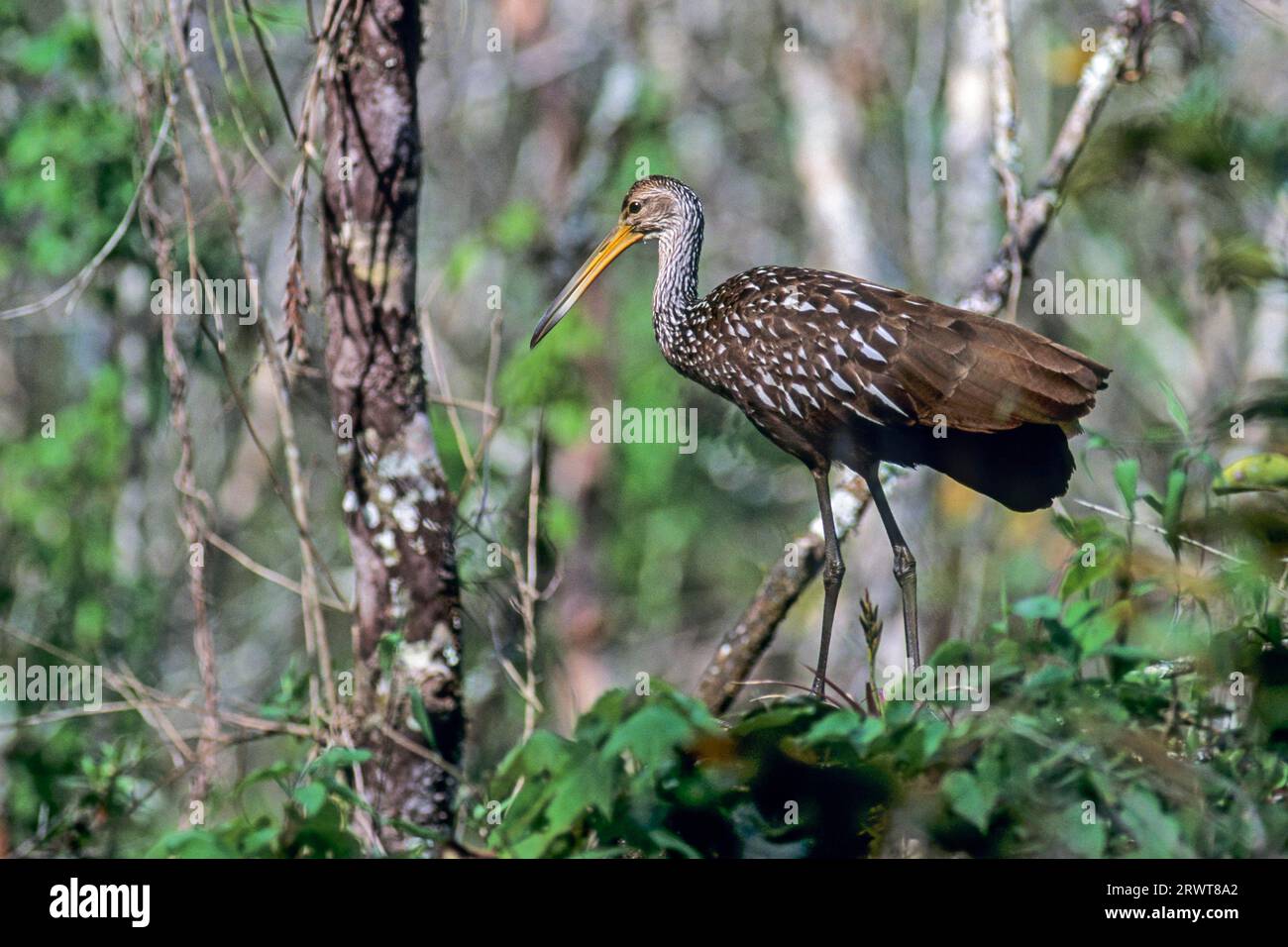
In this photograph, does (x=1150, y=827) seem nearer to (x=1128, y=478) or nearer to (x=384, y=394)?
(x=1128, y=478)

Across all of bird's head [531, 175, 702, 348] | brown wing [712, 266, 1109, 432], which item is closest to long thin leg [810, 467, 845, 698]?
brown wing [712, 266, 1109, 432]

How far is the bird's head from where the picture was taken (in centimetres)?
536

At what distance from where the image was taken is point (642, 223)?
548 centimetres

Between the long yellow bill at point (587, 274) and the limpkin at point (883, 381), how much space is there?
0.03m

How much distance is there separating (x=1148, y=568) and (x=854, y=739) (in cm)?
Result: 121

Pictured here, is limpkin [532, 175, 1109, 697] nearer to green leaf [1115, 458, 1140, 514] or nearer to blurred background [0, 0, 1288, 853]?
green leaf [1115, 458, 1140, 514]

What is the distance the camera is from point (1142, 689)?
3738mm

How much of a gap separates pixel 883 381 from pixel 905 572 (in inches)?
32.4

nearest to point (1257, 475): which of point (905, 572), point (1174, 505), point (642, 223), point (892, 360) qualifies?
point (1174, 505)

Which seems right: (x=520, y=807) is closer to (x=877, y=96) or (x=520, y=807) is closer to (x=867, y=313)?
(x=867, y=313)

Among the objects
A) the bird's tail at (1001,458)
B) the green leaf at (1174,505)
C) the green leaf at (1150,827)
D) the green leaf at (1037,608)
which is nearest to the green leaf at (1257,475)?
the green leaf at (1174,505)

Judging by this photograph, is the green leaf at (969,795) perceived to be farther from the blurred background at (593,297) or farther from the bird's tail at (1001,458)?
the blurred background at (593,297)

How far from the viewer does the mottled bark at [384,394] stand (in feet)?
13.9
